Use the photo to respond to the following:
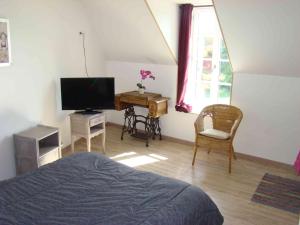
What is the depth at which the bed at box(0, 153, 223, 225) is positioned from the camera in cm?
183

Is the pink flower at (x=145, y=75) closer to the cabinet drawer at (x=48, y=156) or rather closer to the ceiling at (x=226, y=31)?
the ceiling at (x=226, y=31)

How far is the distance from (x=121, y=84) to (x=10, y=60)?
2.28 meters

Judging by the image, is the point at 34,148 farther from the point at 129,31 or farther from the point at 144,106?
the point at 129,31

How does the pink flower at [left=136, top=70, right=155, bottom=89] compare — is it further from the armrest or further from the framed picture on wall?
the framed picture on wall

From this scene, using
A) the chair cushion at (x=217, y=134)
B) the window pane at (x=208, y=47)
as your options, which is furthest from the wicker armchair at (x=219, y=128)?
the window pane at (x=208, y=47)

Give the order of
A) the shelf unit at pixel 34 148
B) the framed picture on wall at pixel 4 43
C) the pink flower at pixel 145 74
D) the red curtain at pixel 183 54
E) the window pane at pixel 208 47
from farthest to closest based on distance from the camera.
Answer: the pink flower at pixel 145 74
the window pane at pixel 208 47
the red curtain at pixel 183 54
the shelf unit at pixel 34 148
the framed picture on wall at pixel 4 43

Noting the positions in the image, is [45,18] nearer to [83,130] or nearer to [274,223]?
[83,130]

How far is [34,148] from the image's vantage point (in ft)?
10.5

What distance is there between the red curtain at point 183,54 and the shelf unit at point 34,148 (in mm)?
1940

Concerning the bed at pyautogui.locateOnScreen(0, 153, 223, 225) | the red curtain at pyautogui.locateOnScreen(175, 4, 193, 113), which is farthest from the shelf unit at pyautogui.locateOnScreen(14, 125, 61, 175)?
the red curtain at pyautogui.locateOnScreen(175, 4, 193, 113)

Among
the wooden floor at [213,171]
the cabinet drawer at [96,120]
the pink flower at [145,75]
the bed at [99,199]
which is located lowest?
the wooden floor at [213,171]

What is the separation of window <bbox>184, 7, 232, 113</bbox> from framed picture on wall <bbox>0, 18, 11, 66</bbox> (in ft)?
8.19

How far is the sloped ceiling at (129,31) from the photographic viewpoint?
13.0 feet

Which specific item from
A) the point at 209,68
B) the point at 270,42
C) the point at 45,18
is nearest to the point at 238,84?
the point at 209,68
